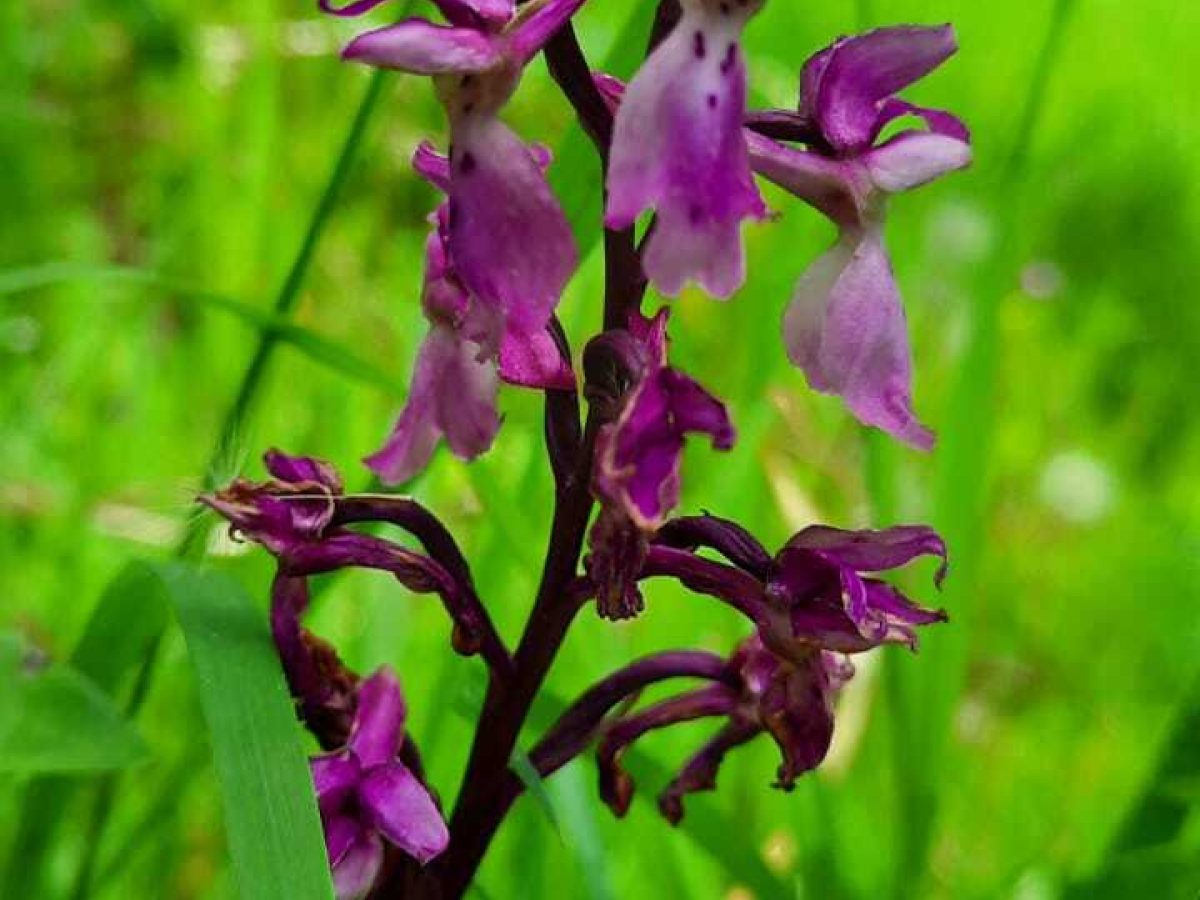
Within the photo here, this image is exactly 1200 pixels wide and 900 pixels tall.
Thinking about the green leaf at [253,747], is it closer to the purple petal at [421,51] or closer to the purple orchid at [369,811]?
the purple orchid at [369,811]

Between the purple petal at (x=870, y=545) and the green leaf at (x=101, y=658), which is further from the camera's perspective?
the green leaf at (x=101, y=658)

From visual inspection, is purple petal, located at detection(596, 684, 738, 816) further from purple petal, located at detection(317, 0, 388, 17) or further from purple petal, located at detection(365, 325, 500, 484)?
purple petal, located at detection(317, 0, 388, 17)

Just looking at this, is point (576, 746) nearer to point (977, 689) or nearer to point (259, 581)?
point (259, 581)

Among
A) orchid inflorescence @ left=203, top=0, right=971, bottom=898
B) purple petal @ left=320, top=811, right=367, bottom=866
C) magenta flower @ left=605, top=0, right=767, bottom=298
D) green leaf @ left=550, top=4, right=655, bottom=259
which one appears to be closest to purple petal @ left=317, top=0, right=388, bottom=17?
orchid inflorescence @ left=203, top=0, right=971, bottom=898

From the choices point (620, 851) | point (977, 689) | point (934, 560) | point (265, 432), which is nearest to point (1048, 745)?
point (977, 689)

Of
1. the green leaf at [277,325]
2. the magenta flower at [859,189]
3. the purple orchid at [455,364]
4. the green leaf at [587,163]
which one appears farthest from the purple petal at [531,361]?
the green leaf at [277,325]

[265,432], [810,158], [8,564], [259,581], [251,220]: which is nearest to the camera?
[810,158]
